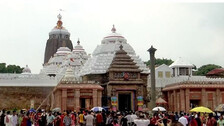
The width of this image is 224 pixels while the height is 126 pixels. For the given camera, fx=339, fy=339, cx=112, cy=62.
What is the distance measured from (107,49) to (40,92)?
10022mm

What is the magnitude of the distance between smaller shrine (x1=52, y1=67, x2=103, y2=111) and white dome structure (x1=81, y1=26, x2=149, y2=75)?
158 inches

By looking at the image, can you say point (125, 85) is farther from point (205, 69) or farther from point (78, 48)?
point (205, 69)

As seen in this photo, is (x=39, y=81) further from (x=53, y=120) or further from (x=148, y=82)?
(x=53, y=120)

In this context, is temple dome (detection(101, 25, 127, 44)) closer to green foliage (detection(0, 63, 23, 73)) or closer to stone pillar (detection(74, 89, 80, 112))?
stone pillar (detection(74, 89, 80, 112))

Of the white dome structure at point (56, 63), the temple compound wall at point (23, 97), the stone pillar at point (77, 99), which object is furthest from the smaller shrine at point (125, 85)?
the white dome structure at point (56, 63)

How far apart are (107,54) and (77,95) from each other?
8.63m

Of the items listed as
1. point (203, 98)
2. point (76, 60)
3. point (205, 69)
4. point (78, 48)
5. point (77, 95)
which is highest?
point (78, 48)

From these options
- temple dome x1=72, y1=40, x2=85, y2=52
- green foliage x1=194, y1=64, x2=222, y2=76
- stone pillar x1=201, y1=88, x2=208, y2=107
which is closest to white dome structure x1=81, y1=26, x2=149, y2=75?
stone pillar x1=201, y1=88, x2=208, y2=107

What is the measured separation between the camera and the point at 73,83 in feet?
114

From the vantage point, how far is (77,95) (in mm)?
34438

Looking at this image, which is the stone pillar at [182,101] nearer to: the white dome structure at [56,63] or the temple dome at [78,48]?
the temple dome at [78,48]

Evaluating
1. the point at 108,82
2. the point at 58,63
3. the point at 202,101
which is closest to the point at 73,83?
the point at 108,82

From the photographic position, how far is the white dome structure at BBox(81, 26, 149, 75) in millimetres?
39531

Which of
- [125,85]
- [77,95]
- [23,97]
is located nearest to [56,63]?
[23,97]
